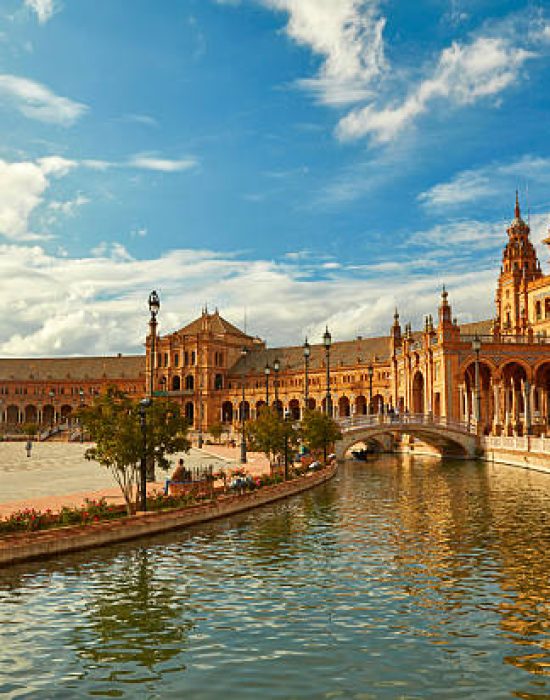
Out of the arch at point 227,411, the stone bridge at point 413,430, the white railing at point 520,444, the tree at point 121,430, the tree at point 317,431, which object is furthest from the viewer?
the arch at point 227,411

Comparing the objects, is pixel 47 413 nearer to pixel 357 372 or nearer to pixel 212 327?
pixel 212 327

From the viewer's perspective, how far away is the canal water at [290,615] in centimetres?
1179

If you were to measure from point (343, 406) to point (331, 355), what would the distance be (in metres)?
9.75

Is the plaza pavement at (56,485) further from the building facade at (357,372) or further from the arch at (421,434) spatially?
the arch at (421,434)

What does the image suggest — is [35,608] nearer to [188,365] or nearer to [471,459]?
[471,459]

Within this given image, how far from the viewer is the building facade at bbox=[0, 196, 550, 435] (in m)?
73.2

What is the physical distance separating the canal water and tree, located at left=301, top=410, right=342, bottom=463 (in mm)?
24778

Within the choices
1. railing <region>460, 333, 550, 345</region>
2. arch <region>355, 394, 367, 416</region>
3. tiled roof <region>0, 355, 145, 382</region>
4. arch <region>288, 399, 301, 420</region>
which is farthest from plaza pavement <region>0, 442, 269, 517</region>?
tiled roof <region>0, 355, 145, 382</region>

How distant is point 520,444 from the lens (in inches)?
2189

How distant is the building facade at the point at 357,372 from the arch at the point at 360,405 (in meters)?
0.19

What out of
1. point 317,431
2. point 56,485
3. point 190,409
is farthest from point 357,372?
point 56,485

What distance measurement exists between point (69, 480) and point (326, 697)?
101ft

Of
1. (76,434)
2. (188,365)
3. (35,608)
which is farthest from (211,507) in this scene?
(188,365)

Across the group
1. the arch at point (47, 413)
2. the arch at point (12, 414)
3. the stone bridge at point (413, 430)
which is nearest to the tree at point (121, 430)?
the stone bridge at point (413, 430)
